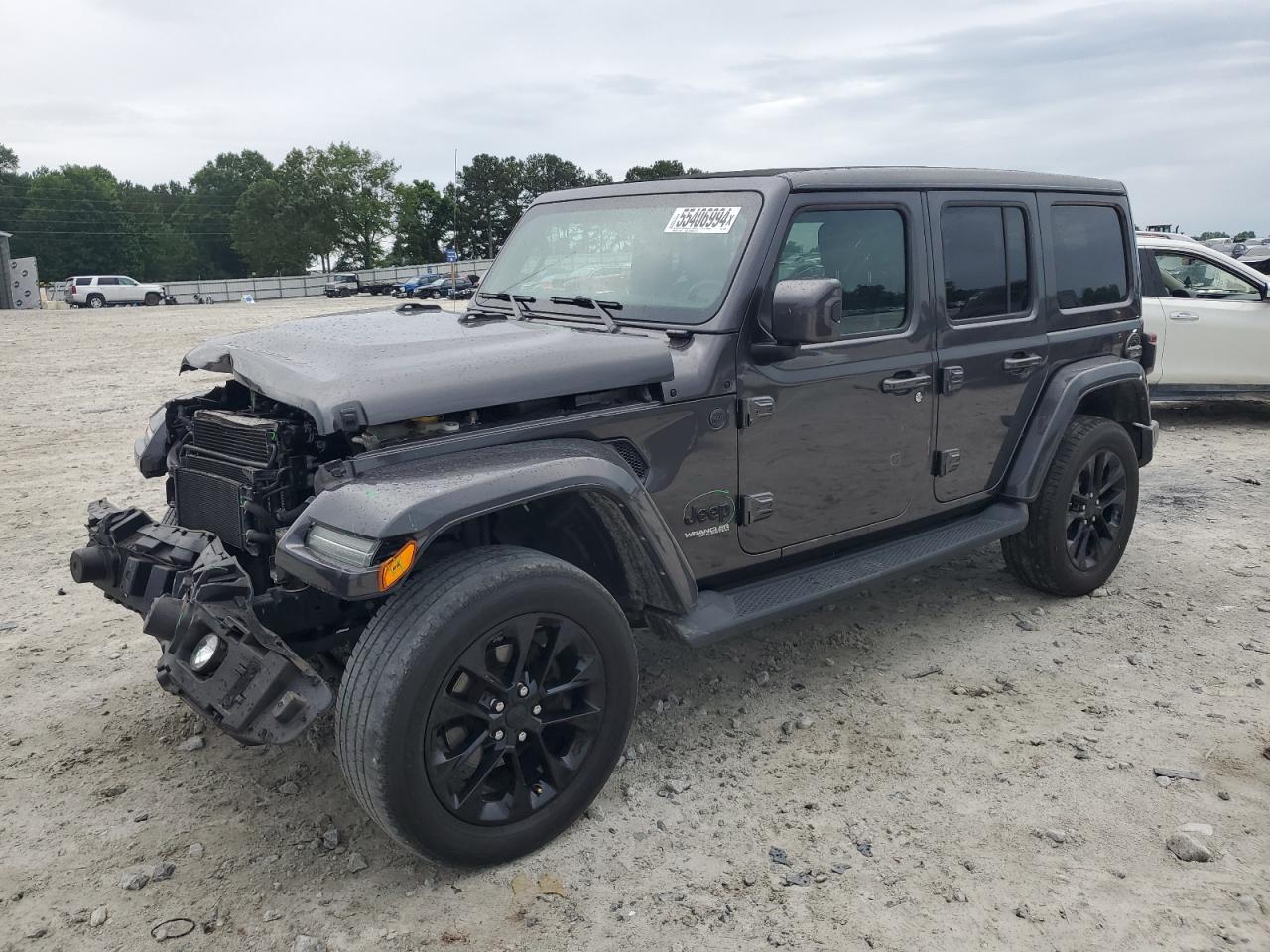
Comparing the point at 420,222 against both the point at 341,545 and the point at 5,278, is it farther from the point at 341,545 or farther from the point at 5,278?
the point at 341,545

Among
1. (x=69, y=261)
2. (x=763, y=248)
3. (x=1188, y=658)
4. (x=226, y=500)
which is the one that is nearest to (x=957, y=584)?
(x=1188, y=658)

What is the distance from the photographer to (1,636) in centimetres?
449

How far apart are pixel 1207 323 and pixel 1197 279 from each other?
0.55m

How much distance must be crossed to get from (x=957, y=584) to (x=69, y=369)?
13378 millimetres

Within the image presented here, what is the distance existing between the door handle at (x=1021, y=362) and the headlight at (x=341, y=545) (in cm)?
306

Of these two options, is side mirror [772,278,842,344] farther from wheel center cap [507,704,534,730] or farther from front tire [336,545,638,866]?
wheel center cap [507,704,534,730]

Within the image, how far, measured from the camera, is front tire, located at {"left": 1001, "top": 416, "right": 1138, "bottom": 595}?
468 centimetres

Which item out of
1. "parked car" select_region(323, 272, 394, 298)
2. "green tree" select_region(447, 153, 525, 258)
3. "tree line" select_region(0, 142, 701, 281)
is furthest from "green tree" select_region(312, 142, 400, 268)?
"parked car" select_region(323, 272, 394, 298)

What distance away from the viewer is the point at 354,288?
46.8 meters

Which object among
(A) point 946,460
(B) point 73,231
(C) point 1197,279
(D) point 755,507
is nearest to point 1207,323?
(C) point 1197,279

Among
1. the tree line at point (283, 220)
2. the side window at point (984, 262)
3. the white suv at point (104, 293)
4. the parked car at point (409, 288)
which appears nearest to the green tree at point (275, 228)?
the tree line at point (283, 220)

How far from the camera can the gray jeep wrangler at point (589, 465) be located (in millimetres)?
2664

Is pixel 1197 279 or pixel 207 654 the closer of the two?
pixel 207 654

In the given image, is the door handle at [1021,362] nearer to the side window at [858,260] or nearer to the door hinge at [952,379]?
the door hinge at [952,379]
